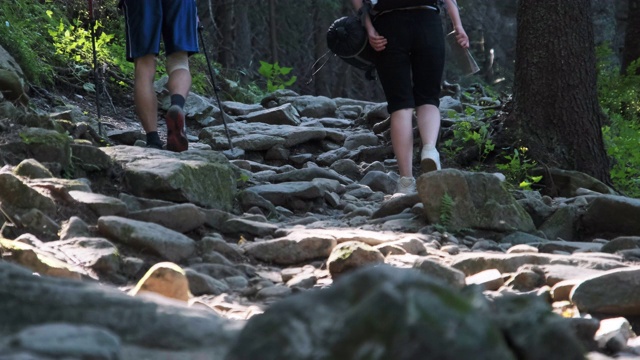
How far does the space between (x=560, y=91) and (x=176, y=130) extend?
3.34 m

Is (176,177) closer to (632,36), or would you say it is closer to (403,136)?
(403,136)

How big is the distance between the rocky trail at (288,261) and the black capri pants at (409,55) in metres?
0.89

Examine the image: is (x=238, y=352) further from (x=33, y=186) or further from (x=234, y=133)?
(x=234, y=133)

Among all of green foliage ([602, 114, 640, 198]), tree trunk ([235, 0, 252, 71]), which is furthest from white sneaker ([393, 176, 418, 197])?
tree trunk ([235, 0, 252, 71])

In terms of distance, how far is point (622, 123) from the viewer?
11336 mm

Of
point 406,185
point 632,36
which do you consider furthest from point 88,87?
point 632,36

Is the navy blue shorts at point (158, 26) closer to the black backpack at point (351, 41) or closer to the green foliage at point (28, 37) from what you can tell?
the black backpack at point (351, 41)

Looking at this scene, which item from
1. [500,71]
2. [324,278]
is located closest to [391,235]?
[324,278]

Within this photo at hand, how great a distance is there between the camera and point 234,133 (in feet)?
32.7

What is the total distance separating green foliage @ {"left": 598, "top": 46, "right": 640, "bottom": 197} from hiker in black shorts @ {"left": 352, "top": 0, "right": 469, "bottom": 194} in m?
2.31

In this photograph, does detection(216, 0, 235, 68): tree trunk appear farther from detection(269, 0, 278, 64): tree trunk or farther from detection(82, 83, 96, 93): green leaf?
detection(82, 83, 96, 93): green leaf

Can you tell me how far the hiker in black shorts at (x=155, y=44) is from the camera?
678 centimetres

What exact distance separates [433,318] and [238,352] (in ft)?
1.37

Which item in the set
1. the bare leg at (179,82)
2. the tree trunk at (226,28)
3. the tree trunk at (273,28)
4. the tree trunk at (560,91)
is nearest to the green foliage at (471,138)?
the tree trunk at (560,91)
